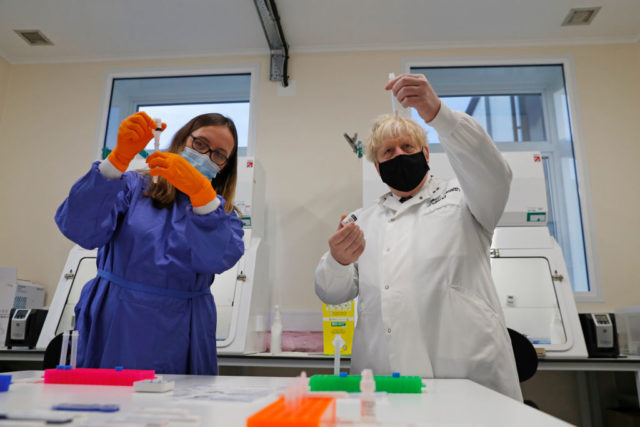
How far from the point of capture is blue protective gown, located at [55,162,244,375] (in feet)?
3.94

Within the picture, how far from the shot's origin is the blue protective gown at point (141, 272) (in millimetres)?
1202

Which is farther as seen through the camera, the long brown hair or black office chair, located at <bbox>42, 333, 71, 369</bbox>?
black office chair, located at <bbox>42, 333, 71, 369</bbox>

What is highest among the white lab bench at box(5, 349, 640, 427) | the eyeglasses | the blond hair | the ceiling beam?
the ceiling beam

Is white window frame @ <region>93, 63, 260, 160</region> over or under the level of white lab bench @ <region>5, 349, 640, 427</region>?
over

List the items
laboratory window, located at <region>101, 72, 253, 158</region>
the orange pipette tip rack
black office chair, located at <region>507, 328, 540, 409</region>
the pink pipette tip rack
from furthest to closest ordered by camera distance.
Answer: laboratory window, located at <region>101, 72, 253, 158</region>, black office chair, located at <region>507, 328, 540, 409</region>, the pink pipette tip rack, the orange pipette tip rack

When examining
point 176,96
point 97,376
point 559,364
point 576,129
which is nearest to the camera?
point 97,376

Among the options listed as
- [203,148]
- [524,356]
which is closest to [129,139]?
[203,148]

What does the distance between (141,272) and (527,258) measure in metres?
2.24

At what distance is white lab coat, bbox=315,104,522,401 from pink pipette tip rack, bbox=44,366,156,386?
646mm

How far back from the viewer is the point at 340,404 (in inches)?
28.6

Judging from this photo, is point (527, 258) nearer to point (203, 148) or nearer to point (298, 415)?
point (203, 148)

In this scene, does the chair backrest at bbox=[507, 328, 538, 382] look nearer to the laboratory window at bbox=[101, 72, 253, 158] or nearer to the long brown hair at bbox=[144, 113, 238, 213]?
the long brown hair at bbox=[144, 113, 238, 213]

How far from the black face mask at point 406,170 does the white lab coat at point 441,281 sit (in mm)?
52

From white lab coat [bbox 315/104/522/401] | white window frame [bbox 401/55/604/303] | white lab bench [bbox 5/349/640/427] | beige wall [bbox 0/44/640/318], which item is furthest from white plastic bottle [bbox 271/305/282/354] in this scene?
white window frame [bbox 401/55/604/303]
